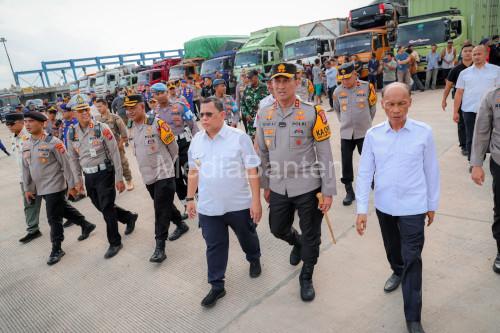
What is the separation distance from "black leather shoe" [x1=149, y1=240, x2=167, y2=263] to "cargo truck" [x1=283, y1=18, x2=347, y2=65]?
1285cm

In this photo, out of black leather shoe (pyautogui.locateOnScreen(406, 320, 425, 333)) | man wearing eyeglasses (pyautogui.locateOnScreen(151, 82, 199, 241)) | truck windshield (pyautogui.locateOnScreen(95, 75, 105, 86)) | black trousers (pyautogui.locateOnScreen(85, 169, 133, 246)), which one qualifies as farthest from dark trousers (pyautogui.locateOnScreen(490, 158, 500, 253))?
truck windshield (pyautogui.locateOnScreen(95, 75, 105, 86))

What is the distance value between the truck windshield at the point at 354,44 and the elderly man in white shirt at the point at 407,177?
1347 cm

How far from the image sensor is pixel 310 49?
16.1m

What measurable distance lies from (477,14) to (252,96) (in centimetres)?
1257

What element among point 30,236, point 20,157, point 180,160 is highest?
point 20,157

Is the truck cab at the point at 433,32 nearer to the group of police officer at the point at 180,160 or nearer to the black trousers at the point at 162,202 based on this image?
the group of police officer at the point at 180,160

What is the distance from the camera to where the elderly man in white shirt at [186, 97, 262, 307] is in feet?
9.01

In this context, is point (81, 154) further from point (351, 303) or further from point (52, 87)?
point (52, 87)

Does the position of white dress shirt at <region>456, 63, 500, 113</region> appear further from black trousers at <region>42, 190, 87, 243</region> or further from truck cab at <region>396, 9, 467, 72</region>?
truck cab at <region>396, 9, 467, 72</region>

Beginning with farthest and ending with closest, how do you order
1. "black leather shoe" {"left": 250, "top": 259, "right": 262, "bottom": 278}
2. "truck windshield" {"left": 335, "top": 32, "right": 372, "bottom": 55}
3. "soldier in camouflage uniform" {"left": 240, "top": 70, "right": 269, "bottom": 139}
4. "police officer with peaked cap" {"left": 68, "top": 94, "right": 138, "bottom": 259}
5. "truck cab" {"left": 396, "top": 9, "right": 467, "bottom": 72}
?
"truck windshield" {"left": 335, "top": 32, "right": 372, "bottom": 55} → "truck cab" {"left": 396, "top": 9, "right": 467, "bottom": 72} → "soldier in camouflage uniform" {"left": 240, "top": 70, "right": 269, "bottom": 139} → "police officer with peaked cap" {"left": 68, "top": 94, "right": 138, "bottom": 259} → "black leather shoe" {"left": 250, "top": 259, "right": 262, "bottom": 278}

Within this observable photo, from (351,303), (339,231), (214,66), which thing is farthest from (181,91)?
(351,303)

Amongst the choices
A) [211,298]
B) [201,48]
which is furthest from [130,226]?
[201,48]

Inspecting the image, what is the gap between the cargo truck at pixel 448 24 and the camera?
40.4 feet

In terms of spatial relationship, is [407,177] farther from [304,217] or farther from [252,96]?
[252,96]
